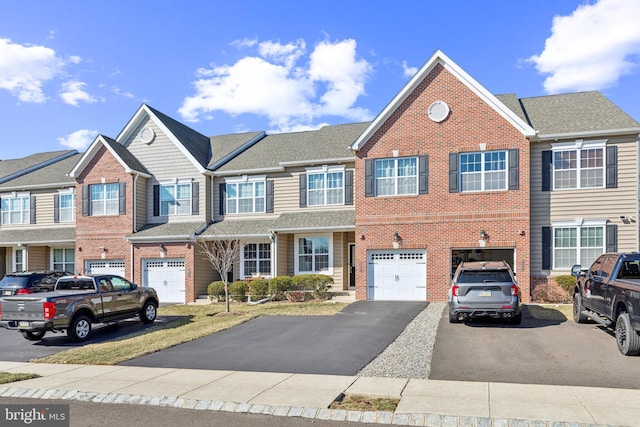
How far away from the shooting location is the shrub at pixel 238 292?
2200cm

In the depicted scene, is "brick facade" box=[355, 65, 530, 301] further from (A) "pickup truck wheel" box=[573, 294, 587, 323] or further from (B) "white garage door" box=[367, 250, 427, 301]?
(A) "pickup truck wheel" box=[573, 294, 587, 323]

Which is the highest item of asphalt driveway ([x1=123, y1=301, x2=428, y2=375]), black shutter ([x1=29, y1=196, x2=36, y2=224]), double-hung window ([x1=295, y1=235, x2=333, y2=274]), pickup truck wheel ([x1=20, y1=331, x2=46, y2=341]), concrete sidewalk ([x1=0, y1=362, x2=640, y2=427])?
black shutter ([x1=29, y1=196, x2=36, y2=224])

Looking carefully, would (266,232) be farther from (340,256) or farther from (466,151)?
(466,151)

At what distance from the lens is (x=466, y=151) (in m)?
20.0

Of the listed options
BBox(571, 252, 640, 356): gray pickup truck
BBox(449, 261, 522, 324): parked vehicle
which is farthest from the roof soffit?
BBox(449, 261, 522, 324): parked vehicle

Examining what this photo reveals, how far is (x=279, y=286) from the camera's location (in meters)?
21.8

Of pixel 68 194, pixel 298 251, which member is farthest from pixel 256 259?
pixel 68 194

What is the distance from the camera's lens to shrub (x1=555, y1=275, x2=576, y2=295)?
18.7m

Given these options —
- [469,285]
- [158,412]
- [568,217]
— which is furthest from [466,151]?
[158,412]

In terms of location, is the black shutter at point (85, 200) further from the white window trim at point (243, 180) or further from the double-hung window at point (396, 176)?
the double-hung window at point (396, 176)

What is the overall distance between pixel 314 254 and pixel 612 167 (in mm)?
12558

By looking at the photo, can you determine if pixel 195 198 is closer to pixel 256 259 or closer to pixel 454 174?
pixel 256 259

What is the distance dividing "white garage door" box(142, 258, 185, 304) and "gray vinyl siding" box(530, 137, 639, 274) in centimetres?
1546

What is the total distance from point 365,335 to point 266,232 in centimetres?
A: 1022
